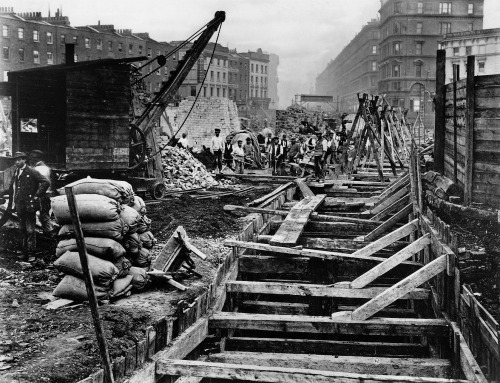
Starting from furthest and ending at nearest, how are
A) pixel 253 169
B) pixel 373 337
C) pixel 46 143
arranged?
pixel 253 169
pixel 46 143
pixel 373 337

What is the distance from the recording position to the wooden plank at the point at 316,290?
663 centimetres

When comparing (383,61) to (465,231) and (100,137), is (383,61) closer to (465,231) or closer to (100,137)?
(100,137)

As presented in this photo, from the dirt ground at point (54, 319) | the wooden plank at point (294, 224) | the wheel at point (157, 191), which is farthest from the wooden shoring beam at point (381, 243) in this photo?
the wheel at point (157, 191)

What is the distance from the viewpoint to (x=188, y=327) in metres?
5.60

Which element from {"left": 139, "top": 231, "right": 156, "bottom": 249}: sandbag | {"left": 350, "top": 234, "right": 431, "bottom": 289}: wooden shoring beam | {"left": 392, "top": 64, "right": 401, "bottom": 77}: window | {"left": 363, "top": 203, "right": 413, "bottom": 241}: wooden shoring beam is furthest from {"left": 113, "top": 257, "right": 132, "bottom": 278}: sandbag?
{"left": 392, "top": 64, "right": 401, "bottom": 77}: window

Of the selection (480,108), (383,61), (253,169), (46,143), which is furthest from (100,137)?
(383,61)

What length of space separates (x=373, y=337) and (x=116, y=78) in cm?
1184

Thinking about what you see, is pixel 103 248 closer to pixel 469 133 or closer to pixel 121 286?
pixel 121 286

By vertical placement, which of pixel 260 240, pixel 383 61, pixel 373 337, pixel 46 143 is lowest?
pixel 373 337

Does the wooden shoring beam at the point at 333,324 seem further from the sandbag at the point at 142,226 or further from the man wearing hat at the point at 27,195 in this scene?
the man wearing hat at the point at 27,195

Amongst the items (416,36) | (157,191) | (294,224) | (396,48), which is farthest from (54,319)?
(416,36)

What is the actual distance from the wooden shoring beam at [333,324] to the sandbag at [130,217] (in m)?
2.19

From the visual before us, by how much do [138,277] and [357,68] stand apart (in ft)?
334

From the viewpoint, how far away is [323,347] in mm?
6309
